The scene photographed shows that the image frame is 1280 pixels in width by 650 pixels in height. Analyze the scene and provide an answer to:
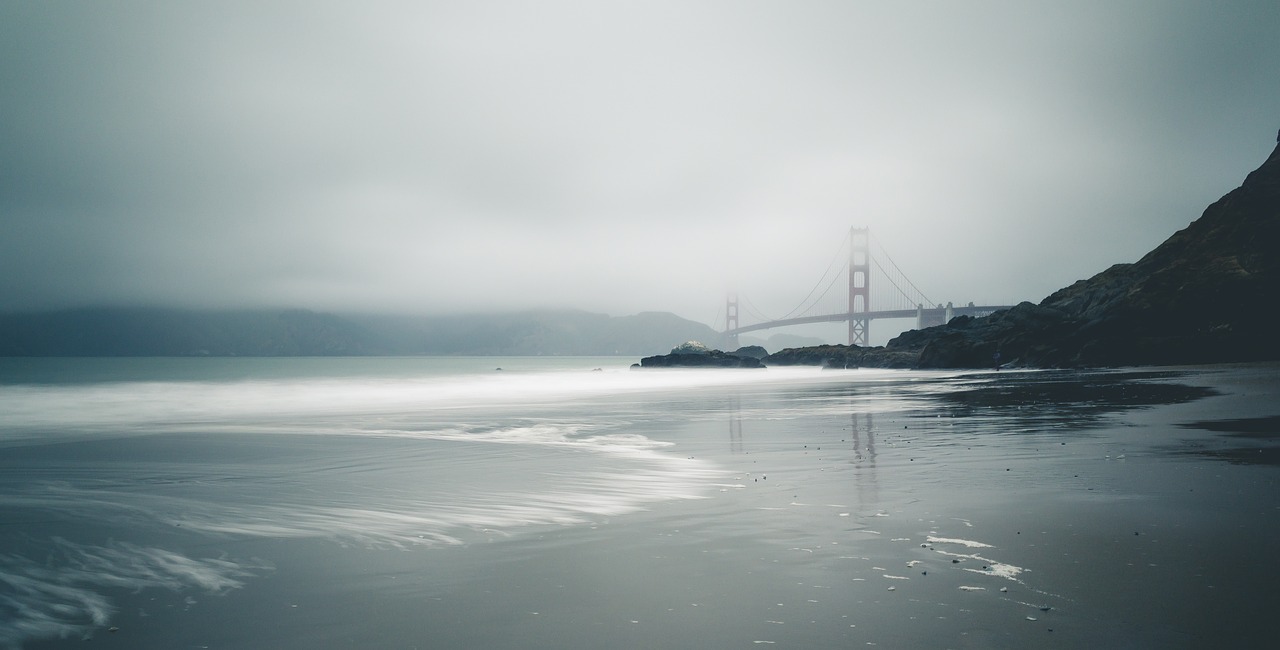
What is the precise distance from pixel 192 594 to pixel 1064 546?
263 inches

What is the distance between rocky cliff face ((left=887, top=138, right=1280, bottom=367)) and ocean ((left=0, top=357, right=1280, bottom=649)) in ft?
117

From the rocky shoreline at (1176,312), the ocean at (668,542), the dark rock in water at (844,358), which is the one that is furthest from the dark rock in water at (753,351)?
the ocean at (668,542)

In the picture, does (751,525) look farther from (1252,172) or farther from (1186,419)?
(1252,172)

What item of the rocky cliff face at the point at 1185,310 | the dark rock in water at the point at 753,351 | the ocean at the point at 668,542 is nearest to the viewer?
the ocean at the point at 668,542

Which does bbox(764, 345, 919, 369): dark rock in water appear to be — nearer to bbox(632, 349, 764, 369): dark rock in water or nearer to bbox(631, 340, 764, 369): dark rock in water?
bbox(632, 349, 764, 369): dark rock in water

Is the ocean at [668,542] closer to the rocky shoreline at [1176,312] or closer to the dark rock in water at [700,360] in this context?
the rocky shoreline at [1176,312]

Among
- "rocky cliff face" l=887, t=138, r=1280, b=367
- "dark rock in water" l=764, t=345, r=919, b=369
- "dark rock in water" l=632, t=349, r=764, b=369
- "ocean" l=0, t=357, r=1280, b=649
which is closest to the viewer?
"ocean" l=0, t=357, r=1280, b=649

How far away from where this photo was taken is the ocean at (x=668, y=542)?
436cm

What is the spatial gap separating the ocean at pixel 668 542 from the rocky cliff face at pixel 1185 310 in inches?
1403

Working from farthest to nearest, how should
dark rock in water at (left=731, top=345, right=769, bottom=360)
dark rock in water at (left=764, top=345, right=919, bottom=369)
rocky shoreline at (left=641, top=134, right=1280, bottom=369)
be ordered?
dark rock in water at (left=731, top=345, right=769, bottom=360) → dark rock in water at (left=764, top=345, right=919, bottom=369) → rocky shoreline at (left=641, top=134, right=1280, bottom=369)

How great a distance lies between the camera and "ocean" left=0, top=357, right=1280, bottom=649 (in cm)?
436

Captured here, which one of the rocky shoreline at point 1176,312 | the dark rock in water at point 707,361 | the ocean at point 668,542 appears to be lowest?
the ocean at point 668,542

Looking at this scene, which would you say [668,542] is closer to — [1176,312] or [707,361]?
[1176,312]

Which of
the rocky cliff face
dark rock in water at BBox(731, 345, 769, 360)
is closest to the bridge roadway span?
dark rock in water at BBox(731, 345, 769, 360)
